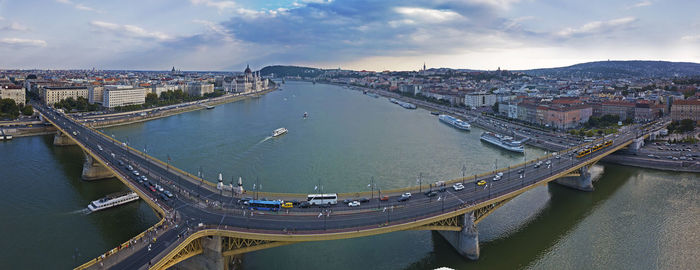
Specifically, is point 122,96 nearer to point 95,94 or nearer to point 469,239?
point 95,94

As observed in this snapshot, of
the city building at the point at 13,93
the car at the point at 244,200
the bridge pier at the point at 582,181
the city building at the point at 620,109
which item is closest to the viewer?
the car at the point at 244,200

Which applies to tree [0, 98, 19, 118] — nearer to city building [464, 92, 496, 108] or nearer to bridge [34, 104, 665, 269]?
bridge [34, 104, 665, 269]

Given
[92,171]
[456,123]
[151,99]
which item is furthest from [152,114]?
[456,123]

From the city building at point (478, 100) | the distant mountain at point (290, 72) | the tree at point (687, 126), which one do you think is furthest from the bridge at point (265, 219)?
the distant mountain at point (290, 72)

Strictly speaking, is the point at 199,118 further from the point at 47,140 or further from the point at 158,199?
the point at 158,199

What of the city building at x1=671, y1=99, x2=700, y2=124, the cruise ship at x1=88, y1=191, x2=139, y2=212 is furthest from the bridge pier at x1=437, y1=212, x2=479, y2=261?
the city building at x1=671, y1=99, x2=700, y2=124

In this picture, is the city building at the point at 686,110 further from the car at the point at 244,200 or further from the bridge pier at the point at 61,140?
the bridge pier at the point at 61,140
